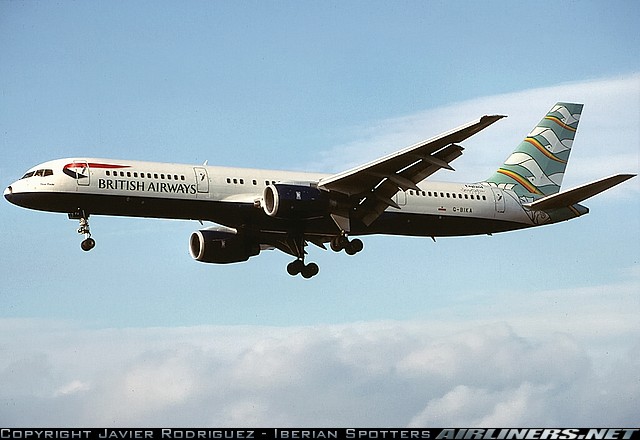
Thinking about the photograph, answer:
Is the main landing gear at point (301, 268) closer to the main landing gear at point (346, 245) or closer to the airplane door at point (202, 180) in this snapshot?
the main landing gear at point (346, 245)

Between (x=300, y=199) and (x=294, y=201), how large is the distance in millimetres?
372

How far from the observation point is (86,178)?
52312 millimetres

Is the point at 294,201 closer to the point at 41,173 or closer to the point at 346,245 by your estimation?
the point at 346,245

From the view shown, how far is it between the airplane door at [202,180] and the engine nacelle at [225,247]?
588 cm

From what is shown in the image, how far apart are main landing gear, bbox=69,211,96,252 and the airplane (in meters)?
0.04

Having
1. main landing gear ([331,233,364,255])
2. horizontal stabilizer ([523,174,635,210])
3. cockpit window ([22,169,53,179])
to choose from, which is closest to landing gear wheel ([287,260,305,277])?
main landing gear ([331,233,364,255])

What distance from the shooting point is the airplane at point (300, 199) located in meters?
52.4

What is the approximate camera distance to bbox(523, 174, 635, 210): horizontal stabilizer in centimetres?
5375

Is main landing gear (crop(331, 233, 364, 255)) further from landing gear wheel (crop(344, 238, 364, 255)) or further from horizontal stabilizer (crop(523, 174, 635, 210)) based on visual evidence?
horizontal stabilizer (crop(523, 174, 635, 210))

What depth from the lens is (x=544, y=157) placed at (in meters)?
64.6

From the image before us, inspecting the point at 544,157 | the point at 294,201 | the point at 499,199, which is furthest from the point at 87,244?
the point at 544,157

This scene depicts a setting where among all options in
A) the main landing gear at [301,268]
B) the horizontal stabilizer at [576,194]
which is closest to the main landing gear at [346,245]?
the main landing gear at [301,268]

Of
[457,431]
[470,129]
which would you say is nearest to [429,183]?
[470,129]

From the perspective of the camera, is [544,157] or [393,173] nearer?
[393,173]
